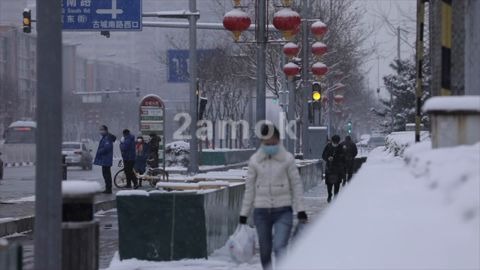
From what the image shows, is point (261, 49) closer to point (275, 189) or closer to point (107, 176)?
point (275, 189)

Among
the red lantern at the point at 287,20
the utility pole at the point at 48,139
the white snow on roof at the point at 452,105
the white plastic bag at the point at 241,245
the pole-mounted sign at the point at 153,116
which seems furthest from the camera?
the pole-mounted sign at the point at 153,116

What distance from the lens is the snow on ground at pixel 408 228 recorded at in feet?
17.6

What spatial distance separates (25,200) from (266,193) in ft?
46.3

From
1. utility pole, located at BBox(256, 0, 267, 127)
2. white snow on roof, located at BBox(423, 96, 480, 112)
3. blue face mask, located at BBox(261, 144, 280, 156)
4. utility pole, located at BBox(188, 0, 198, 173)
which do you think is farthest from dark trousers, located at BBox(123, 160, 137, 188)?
white snow on roof, located at BBox(423, 96, 480, 112)

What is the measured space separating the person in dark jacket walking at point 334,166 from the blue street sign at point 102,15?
642 centimetres

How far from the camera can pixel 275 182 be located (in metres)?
10.3

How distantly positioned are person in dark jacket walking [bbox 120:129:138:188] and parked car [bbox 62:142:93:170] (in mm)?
23178

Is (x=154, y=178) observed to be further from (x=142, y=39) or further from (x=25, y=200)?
(x=142, y=39)

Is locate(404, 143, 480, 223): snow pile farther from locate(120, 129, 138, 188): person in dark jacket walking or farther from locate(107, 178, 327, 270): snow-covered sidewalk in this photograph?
locate(120, 129, 138, 188): person in dark jacket walking

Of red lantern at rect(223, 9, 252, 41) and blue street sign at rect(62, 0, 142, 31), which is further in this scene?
blue street sign at rect(62, 0, 142, 31)

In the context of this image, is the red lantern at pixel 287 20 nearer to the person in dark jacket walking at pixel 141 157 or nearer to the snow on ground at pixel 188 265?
the snow on ground at pixel 188 265

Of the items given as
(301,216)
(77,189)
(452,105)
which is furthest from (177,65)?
(452,105)

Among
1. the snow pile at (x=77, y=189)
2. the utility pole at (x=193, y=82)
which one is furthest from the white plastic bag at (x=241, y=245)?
the utility pole at (x=193, y=82)

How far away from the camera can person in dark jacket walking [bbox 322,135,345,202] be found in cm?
2339
